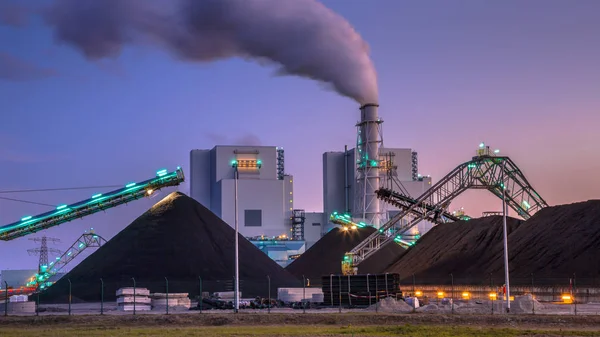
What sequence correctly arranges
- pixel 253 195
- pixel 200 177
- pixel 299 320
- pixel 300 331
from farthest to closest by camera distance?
pixel 200 177 < pixel 253 195 < pixel 299 320 < pixel 300 331

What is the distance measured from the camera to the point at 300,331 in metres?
34.6

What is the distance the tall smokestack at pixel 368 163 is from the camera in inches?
3959

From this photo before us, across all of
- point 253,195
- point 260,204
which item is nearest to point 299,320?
point 253,195

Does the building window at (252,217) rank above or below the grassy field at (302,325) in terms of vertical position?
above

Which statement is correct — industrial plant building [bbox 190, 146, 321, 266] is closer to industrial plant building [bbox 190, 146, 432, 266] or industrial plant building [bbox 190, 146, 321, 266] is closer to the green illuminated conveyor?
industrial plant building [bbox 190, 146, 432, 266]

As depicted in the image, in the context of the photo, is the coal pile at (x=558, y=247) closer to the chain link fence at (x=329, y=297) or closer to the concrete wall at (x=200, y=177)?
the chain link fence at (x=329, y=297)

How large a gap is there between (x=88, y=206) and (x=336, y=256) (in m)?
37.3

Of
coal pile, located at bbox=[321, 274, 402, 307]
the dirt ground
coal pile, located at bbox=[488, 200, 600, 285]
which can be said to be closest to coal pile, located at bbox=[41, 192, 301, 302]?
coal pile, located at bbox=[321, 274, 402, 307]

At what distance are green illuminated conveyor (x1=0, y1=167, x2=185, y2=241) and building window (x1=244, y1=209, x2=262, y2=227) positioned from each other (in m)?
54.3

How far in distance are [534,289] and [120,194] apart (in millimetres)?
35617

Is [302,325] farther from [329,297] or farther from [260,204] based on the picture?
[260,204]

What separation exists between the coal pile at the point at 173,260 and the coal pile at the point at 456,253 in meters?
13.4

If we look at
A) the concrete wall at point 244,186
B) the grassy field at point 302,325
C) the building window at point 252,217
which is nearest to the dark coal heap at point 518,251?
the grassy field at point 302,325

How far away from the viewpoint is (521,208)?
90.6 m
